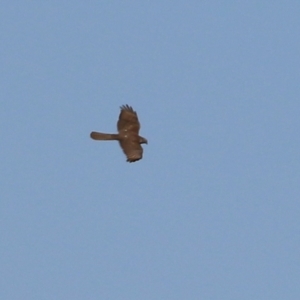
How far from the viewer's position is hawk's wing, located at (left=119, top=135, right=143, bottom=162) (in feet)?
172

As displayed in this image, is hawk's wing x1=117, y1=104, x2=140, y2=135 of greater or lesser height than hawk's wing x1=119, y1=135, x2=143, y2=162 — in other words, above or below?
above

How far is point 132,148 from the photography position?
173 feet

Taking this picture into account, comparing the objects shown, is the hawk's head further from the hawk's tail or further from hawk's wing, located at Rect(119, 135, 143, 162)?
the hawk's tail

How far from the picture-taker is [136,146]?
52812 millimetres

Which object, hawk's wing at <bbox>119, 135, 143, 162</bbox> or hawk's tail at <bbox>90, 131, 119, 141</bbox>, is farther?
hawk's tail at <bbox>90, 131, 119, 141</bbox>

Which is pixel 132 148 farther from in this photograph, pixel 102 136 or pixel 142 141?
pixel 102 136

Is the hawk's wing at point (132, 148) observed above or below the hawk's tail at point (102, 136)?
below

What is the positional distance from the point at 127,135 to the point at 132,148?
53 centimetres

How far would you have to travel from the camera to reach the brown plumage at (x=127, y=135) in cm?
5272

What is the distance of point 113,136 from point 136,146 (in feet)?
2.82

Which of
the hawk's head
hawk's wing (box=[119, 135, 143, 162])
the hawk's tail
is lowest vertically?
hawk's wing (box=[119, 135, 143, 162])

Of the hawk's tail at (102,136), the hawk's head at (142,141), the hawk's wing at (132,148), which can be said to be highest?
the hawk's tail at (102,136)

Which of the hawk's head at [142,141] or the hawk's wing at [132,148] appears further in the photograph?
the hawk's head at [142,141]

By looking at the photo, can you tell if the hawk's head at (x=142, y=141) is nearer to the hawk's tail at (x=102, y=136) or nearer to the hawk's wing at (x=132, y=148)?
the hawk's wing at (x=132, y=148)
